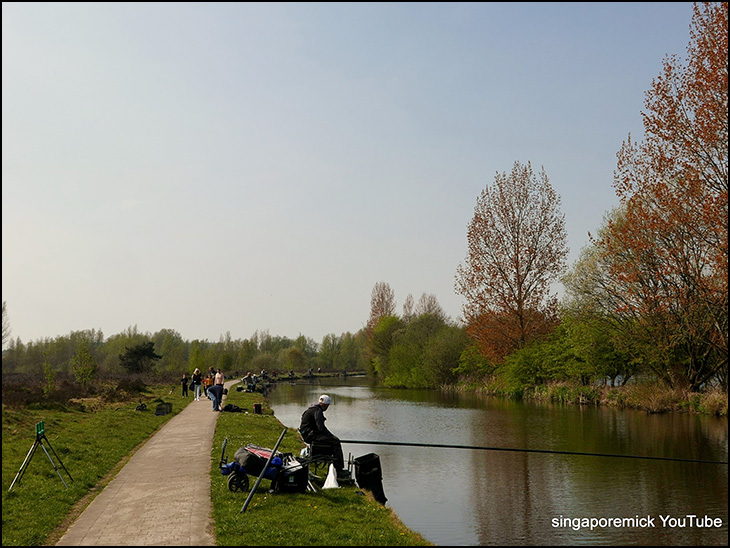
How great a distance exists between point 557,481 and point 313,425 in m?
6.32

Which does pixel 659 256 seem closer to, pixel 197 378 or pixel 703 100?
pixel 703 100

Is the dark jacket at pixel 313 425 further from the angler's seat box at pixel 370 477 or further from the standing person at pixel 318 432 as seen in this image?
the angler's seat box at pixel 370 477

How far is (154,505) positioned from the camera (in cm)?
1055

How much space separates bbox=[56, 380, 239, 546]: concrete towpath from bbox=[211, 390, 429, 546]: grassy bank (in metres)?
0.30

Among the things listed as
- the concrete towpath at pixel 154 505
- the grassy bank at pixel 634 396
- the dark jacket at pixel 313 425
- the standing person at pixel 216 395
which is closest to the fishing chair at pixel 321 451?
the dark jacket at pixel 313 425

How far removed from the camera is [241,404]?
34406mm

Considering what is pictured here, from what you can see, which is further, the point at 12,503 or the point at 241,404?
the point at 241,404

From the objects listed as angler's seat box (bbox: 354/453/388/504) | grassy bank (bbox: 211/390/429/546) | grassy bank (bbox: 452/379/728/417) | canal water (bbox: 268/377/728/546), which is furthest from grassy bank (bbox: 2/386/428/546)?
grassy bank (bbox: 452/379/728/417)

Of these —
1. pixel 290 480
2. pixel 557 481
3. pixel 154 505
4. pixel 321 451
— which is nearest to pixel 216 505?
pixel 154 505

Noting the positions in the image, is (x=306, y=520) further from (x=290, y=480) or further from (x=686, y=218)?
(x=686, y=218)

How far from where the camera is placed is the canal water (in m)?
11.0

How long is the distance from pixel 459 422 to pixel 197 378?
15.6m

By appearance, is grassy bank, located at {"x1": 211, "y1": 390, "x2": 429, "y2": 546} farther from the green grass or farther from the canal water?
the green grass

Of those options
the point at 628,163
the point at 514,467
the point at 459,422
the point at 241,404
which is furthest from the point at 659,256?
the point at 241,404
